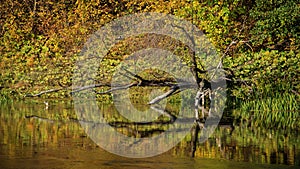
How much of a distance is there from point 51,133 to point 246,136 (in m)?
2.44

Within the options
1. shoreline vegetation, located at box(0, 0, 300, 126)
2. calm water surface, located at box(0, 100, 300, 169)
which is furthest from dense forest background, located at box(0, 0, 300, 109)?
calm water surface, located at box(0, 100, 300, 169)

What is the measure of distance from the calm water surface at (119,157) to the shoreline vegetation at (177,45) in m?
1.82

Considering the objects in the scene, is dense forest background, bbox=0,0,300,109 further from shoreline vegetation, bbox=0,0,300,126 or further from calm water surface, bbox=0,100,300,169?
calm water surface, bbox=0,100,300,169

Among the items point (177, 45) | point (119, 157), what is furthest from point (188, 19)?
point (119, 157)

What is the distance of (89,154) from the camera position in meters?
6.52

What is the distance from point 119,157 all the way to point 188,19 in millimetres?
A: 7803

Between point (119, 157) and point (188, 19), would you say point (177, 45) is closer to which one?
point (188, 19)

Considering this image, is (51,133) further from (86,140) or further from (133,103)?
(133,103)

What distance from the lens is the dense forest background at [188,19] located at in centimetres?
1225

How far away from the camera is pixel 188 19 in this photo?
45.5ft

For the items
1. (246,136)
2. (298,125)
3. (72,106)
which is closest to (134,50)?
(72,106)

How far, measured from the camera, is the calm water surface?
6012 millimetres

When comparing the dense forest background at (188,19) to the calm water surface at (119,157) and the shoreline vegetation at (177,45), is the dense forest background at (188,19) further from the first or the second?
the calm water surface at (119,157)

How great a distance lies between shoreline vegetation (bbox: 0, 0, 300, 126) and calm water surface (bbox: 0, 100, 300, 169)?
5.96 ft
